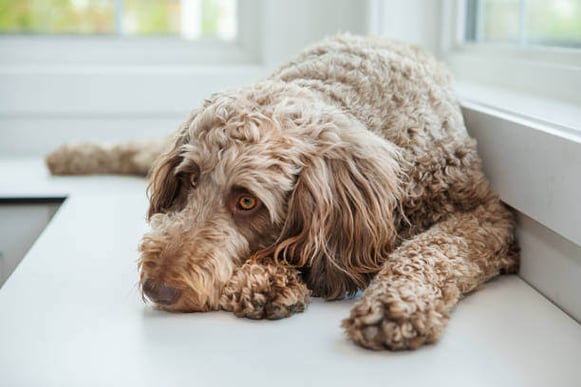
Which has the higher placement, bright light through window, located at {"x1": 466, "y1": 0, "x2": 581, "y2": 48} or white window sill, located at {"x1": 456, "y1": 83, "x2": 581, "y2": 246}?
bright light through window, located at {"x1": 466, "y1": 0, "x2": 581, "y2": 48}

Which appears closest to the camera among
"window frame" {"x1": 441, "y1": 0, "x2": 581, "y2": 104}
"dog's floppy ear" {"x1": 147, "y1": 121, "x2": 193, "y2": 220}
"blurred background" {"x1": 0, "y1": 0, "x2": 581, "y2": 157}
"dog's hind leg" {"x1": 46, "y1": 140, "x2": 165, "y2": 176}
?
"dog's floppy ear" {"x1": 147, "y1": 121, "x2": 193, "y2": 220}

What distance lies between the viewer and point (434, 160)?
170 centimetres

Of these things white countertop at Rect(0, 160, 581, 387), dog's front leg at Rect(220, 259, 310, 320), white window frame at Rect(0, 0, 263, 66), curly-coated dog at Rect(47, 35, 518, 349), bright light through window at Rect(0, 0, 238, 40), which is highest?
bright light through window at Rect(0, 0, 238, 40)

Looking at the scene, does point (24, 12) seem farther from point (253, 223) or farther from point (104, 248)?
point (253, 223)

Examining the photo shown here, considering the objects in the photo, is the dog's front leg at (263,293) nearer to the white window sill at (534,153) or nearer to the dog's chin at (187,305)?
the dog's chin at (187,305)

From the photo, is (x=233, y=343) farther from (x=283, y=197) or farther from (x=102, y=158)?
(x=102, y=158)

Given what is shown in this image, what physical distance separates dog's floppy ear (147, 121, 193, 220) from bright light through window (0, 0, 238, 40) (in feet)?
5.55

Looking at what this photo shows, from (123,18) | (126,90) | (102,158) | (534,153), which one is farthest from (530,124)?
(123,18)

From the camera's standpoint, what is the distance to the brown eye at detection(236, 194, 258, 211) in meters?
1.50

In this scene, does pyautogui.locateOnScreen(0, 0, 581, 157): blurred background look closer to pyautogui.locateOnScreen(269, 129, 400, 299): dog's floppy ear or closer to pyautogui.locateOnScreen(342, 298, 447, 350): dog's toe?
pyautogui.locateOnScreen(269, 129, 400, 299): dog's floppy ear

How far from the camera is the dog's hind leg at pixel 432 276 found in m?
1.26

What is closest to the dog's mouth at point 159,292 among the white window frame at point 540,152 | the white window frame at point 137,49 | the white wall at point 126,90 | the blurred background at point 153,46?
the white window frame at point 540,152

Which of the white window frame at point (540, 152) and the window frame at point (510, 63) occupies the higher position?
the window frame at point (510, 63)

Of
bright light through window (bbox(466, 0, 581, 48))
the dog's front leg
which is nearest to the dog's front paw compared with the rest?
the dog's front leg
